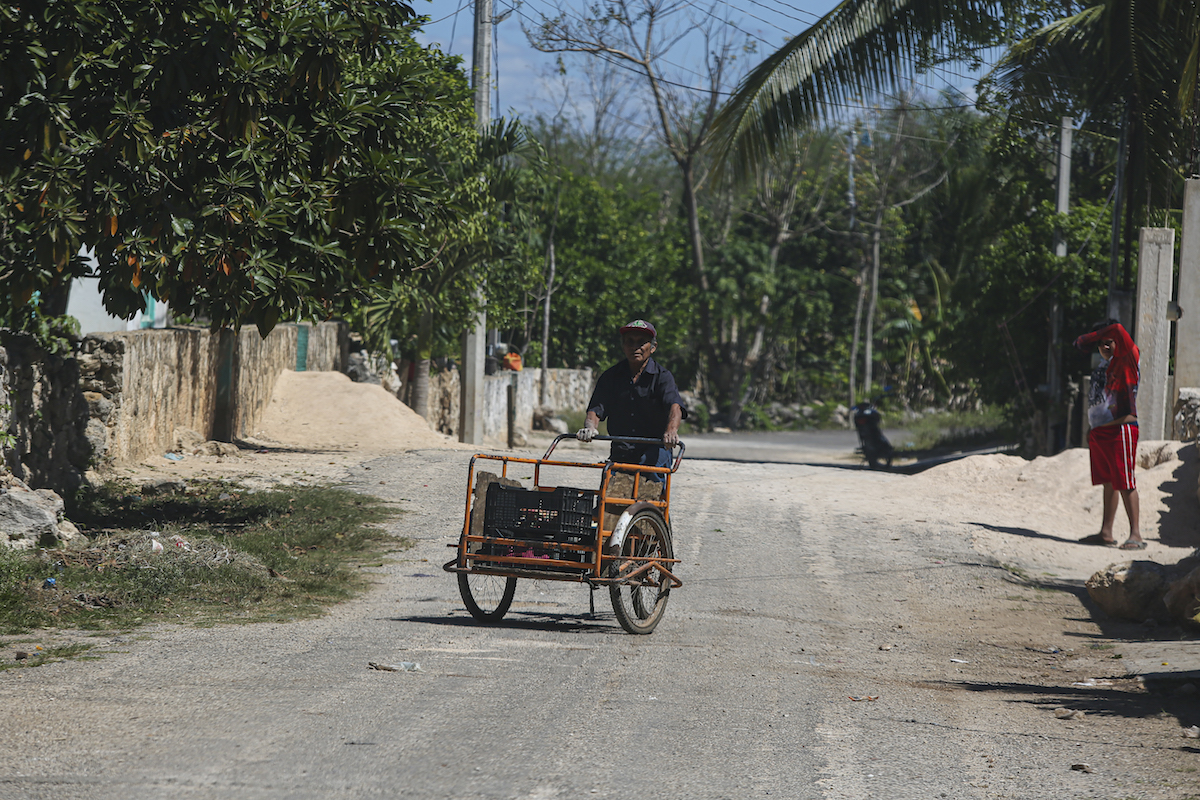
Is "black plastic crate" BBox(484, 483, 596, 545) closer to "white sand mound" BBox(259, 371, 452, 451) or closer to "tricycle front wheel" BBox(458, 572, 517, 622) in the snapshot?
"tricycle front wheel" BBox(458, 572, 517, 622)

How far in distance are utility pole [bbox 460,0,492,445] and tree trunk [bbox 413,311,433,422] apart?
40.4 inches

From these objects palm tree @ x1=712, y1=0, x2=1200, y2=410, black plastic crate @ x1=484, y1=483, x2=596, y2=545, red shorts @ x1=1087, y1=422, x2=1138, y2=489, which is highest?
palm tree @ x1=712, y1=0, x2=1200, y2=410

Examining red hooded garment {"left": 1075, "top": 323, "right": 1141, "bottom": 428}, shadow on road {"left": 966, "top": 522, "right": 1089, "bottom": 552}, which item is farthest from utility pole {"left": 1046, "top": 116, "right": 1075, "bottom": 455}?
red hooded garment {"left": 1075, "top": 323, "right": 1141, "bottom": 428}

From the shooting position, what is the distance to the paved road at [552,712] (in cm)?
442

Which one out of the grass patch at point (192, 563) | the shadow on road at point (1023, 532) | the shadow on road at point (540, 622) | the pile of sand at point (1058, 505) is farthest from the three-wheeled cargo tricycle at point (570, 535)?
the shadow on road at point (1023, 532)

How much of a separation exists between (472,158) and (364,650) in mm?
15248

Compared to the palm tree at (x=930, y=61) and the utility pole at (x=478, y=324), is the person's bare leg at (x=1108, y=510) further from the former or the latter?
the utility pole at (x=478, y=324)

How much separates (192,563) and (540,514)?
275cm

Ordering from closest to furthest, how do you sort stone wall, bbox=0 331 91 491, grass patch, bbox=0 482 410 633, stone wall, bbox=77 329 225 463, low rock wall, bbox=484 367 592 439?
grass patch, bbox=0 482 410 633 → stone wall, bbox=0 331 91 491 → stone wall, bbox=77 329 225 463 → low rock wall, bbox=484 367 592 439

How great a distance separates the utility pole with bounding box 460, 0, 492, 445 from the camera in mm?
20844

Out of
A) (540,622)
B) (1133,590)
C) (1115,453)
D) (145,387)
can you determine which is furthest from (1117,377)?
(145,387)

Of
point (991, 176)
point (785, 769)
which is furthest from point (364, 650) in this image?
point (991, 176)

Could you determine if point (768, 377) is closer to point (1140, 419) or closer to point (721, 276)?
point (721, 276)

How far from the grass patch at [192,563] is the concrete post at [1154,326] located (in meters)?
9.62
